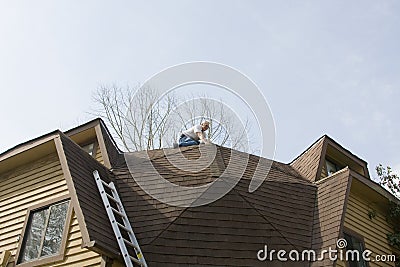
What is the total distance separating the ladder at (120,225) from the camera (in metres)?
7.28

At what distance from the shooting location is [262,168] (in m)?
11.1

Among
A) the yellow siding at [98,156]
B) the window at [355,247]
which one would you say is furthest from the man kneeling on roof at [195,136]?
the window at [355,247]

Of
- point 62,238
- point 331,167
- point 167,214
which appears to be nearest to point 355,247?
point 331,167

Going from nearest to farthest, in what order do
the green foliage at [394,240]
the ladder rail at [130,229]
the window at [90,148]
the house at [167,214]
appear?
the ladder rail at [130,229] → the house at [167,214] → the green foliage at [394,240] → the window at [90,148]

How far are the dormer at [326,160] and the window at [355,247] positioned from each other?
2.27 m

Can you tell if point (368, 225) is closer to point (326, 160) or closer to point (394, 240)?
point (394, 240)

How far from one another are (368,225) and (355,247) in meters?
1.06

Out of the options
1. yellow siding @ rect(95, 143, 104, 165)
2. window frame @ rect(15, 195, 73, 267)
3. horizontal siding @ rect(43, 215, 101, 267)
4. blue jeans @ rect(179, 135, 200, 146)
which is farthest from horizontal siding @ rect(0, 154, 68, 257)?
blue jeans @ rect(179, 135, 200, 146)

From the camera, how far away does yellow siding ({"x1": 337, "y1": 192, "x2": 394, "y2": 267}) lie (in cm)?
955

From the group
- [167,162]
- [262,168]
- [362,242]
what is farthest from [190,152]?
[362,242]

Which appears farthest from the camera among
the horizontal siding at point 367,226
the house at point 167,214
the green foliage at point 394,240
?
the green foliage at point 394,240

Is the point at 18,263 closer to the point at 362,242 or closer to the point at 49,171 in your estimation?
the point at 49,171

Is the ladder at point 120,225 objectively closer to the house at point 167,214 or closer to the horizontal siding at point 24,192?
the house at point 167,214

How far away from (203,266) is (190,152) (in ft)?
12.2
